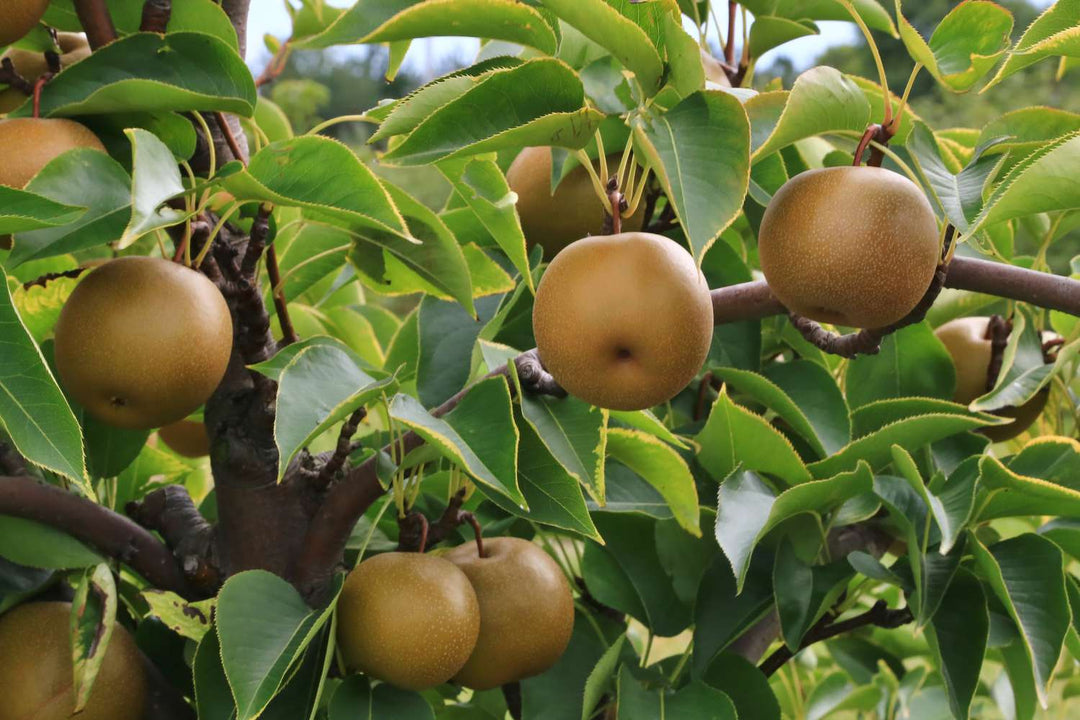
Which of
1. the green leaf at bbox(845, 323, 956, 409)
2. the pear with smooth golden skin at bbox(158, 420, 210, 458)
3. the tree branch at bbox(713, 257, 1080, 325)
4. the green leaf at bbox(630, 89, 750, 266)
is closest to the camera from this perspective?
the green leaf at bbox(630, 89, 750, 266)

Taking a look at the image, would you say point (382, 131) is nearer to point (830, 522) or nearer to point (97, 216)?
point (97, 216)

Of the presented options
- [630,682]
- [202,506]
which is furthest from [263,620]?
[202,506]

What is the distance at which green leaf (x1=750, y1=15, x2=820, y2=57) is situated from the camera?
0.87 m

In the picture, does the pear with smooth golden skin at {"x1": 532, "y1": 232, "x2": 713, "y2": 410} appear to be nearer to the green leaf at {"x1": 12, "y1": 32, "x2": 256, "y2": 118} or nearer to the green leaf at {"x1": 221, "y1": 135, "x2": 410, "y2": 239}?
the green leaf at {"x1": 221, "y1": 135, "x2": 410, "y2": 239}

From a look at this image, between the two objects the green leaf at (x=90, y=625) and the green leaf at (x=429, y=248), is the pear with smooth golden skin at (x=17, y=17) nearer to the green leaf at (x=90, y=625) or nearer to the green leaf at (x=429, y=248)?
the green leaf at (x=429, y=248)

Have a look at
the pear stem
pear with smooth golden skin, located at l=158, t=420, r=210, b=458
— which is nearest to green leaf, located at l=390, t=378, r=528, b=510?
the pear stem

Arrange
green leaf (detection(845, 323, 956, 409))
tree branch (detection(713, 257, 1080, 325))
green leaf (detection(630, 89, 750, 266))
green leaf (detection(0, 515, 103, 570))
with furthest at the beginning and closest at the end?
green leaf (detection(845, 323, 956, 409)) < green leaf (detection(0, 515, 103, 570)) < tree branch (detection(713, 257, 1080, 325)) < green leaf (detection(630, 89, 750, 266))

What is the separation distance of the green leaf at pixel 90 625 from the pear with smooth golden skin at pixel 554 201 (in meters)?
0.40

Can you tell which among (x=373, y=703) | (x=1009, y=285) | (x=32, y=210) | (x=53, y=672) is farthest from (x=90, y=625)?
(x=1009, y=285)

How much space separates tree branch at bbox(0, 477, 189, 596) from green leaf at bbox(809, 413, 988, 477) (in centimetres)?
50

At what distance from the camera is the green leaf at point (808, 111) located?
0.56 m

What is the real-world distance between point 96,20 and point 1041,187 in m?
0.63

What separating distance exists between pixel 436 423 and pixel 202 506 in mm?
526

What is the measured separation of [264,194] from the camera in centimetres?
63
